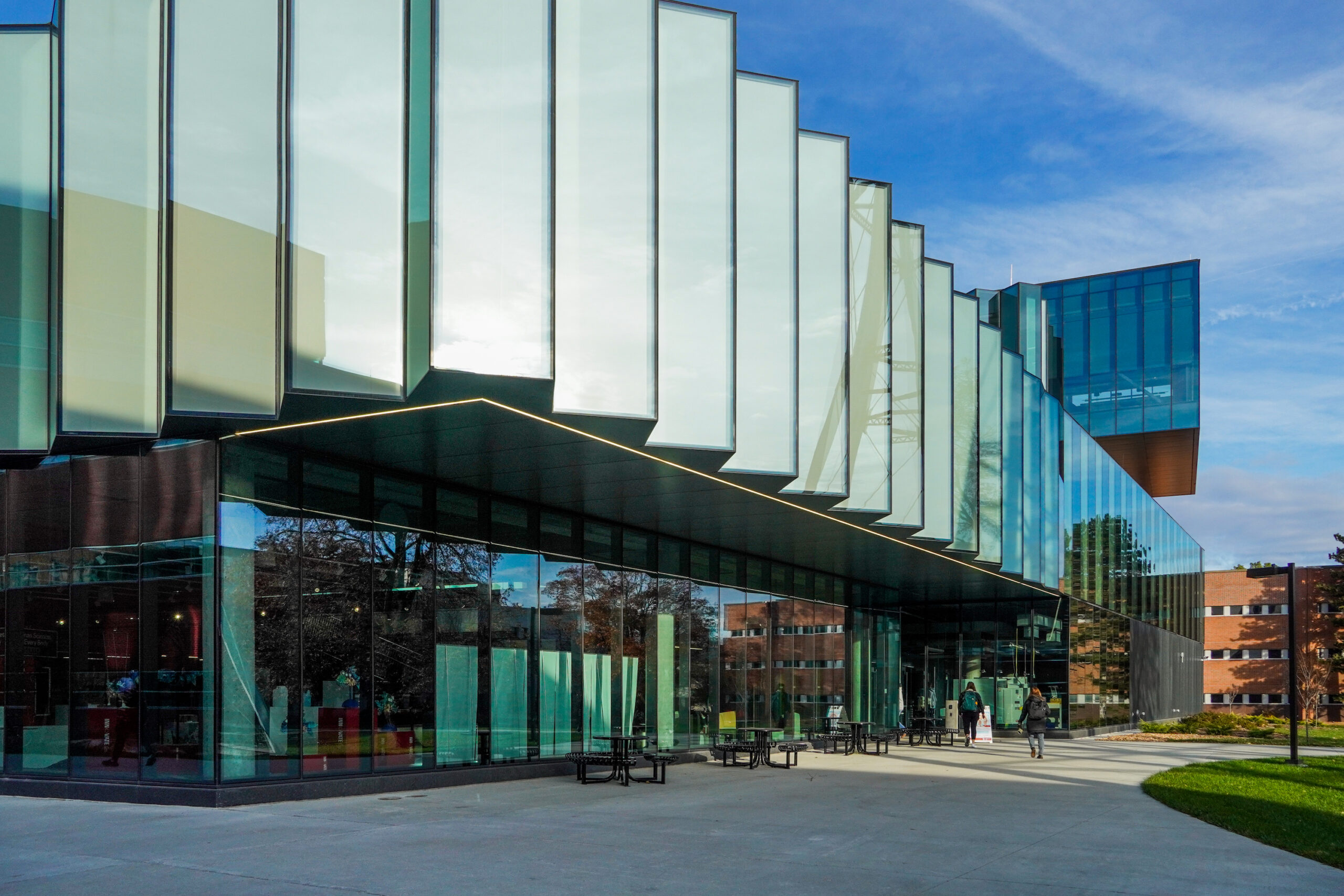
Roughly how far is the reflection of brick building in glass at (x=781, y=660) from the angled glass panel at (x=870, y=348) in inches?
314

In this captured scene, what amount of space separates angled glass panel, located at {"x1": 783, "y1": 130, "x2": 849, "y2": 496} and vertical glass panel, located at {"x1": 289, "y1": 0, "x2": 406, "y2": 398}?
317 inches

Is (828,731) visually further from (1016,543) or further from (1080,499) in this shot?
(1080,499)

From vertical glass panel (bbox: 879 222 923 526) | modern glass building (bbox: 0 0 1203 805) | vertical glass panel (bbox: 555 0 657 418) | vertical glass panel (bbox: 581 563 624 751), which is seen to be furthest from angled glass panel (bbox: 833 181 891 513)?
vertical glass panel (bbox: 555 0 657 418)

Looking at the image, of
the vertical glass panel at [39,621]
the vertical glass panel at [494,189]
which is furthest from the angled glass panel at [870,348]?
the vertical glass panel at [39,621]

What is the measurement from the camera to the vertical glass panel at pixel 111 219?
1498cm

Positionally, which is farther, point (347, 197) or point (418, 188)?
point (418, 188)

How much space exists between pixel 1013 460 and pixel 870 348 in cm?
1059

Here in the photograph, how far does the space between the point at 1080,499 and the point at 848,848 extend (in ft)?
101

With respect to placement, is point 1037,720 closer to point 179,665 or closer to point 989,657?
point 989,657

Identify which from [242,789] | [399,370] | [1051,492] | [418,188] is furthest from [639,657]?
[1051,492]

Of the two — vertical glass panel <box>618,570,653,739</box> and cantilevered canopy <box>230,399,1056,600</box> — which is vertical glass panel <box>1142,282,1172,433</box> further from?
vertical glass panel <box>618,570,653,739</box>

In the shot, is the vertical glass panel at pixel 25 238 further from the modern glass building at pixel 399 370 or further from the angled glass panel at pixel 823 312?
the angled glass panel at pixel 823 312

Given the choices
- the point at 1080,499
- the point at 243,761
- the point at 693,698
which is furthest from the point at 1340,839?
the point at 1080,499

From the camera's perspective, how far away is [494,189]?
1513 cm
